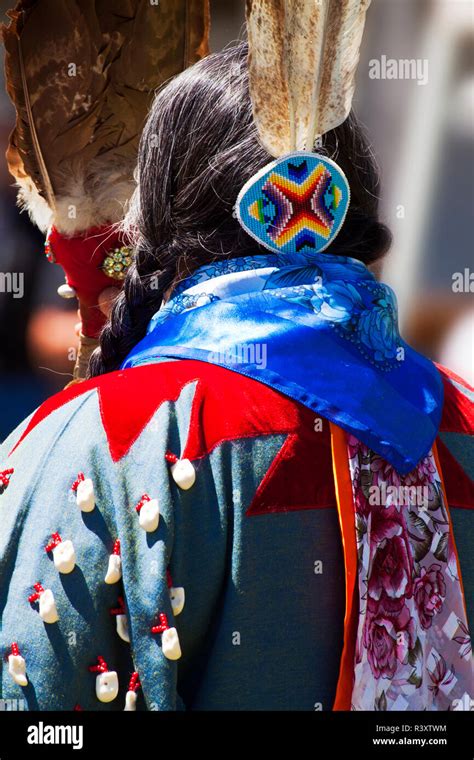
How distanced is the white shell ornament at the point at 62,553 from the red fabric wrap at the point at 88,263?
A: 3.14 feet

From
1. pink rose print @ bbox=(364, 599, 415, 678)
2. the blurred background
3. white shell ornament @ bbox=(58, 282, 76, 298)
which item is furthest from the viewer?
the blurred background

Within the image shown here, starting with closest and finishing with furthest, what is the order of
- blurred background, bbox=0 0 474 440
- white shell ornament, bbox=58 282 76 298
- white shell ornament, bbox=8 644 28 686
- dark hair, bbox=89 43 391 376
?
white shell ornament, bbox=8 644 28 686, dark hair, bbox=89 43 391 376, white shell ornament, bbox=58 282 76 298, blurred background, bbox=0 0 474 440

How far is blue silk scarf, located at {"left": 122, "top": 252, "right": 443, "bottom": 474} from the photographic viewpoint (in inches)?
52.9

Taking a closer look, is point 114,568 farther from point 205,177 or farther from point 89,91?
point 89,91

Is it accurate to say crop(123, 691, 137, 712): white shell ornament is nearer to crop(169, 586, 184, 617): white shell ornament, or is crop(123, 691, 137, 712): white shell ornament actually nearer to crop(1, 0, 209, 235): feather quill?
crop(169, 586, 184, 617): white shell ornament

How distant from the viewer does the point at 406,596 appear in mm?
1348

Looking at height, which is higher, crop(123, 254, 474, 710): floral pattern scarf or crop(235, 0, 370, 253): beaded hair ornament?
crop(235, 0, 370, 253): beaded hair ornament

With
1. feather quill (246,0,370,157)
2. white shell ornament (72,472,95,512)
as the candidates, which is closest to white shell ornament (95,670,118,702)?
white shell ornament (72,472,95,512)

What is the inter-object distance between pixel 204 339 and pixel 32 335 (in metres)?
2.41

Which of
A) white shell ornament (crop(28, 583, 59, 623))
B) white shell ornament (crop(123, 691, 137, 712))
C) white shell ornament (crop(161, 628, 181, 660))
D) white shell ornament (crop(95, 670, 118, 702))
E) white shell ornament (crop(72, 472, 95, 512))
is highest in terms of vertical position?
white shell ornament (crop(72, 472, 95, 512))

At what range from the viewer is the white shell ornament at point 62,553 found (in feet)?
4.02

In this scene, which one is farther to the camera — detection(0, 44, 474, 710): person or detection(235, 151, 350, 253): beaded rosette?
detection(235, 151, 350, 253): beaded rosette

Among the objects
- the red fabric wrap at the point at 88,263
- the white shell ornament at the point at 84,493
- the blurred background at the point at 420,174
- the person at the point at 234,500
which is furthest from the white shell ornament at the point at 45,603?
the blurred background at the point at 420,174

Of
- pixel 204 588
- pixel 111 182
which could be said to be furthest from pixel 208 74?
pixel 204 588
